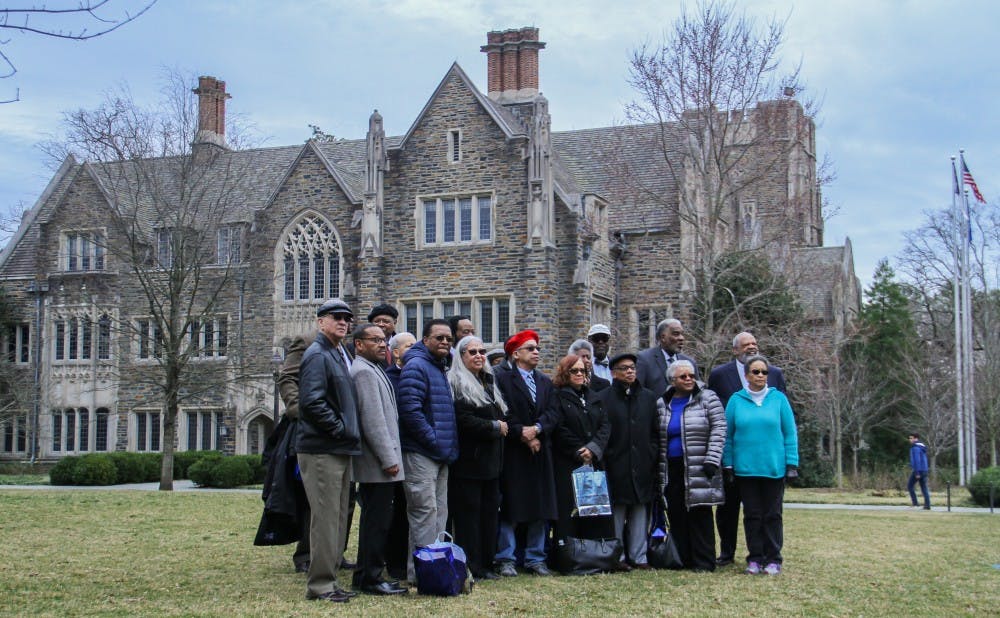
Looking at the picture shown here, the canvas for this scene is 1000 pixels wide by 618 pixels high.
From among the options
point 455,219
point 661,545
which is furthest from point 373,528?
point 455,219

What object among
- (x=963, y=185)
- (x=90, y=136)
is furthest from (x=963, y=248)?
(x=90, y=136)

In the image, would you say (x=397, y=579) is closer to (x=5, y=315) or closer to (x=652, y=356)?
(x=652, y=356)

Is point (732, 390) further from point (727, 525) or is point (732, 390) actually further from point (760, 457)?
point (727, 525)

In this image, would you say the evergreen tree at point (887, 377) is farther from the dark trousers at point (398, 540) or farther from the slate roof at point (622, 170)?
the dark trousers at point (398, 540)

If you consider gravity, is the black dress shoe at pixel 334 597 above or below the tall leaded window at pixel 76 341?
below

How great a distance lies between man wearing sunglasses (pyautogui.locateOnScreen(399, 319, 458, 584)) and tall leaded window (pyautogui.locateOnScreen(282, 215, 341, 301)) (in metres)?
25.7

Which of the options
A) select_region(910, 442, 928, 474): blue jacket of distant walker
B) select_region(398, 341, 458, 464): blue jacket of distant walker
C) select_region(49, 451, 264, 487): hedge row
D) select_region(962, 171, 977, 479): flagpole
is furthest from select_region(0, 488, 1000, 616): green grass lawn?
select_region(962, 171, 977, 479): flagpole

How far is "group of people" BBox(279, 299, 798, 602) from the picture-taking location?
336 inches

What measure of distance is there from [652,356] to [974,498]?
16.6 meters

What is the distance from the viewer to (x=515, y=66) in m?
35.8

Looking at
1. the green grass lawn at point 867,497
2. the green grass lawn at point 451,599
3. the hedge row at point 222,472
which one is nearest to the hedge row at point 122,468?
the hedge row at point 222,472

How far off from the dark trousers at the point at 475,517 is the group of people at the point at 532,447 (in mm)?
11

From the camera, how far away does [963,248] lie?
31.9 m

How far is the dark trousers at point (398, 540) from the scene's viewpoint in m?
9.46
